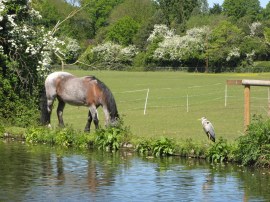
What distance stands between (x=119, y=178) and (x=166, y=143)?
355 cm

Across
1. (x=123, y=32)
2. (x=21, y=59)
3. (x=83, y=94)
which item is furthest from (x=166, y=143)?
(x=123, y=32)

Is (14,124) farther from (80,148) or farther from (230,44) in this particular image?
(230,44)

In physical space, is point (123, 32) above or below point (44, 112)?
above

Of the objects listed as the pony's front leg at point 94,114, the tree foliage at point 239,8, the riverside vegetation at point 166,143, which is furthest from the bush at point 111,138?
the tree foliage at point 239,8

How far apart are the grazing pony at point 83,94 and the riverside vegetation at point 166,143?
100cm

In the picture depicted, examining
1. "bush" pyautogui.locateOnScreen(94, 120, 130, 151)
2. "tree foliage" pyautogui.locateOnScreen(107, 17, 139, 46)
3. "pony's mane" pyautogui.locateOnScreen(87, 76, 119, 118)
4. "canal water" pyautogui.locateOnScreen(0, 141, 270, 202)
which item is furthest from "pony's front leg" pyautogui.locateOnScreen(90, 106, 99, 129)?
"tree foliage" pyautogui.locateOnScreen(107, 17, 139, 46)

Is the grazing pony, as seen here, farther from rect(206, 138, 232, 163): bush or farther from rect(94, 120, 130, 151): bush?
rect(206, 138, 232, 163): bush

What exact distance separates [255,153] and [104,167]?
10.9 ft

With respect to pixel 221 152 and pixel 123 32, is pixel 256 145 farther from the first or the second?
pixel 123 32

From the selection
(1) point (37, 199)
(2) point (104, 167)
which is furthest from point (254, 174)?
(1) point (37, 199)

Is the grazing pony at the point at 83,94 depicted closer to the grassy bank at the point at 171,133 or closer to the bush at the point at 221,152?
the grassy bank at the point at 171,133

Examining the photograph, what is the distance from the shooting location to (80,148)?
1941cm

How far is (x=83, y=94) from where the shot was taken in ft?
70.5

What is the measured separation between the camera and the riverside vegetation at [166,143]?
51.3 ft
